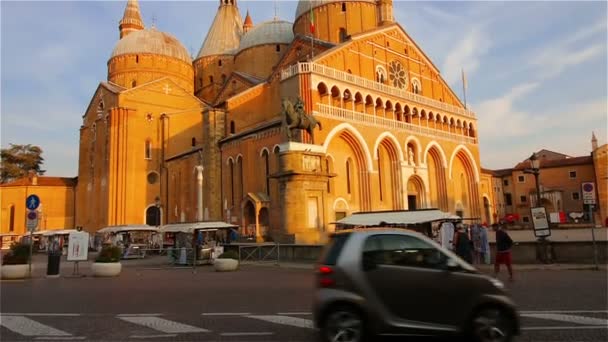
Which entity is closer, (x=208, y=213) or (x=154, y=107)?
(x=208, y=213)

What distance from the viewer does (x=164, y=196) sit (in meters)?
44.8

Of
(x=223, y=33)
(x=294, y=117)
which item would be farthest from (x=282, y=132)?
(x=223, y=33)

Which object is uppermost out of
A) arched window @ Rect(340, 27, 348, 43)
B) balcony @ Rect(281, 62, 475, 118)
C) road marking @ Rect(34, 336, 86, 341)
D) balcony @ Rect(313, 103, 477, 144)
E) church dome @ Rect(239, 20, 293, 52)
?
church dome @ Rect(239, 20, 293, 52)

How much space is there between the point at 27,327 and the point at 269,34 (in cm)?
4202

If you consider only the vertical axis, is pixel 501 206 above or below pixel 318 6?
below

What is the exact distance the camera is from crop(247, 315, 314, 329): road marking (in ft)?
23.0

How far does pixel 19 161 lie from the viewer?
59969 mm

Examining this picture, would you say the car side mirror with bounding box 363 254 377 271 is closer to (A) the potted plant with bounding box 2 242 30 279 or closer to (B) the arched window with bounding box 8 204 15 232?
(A) the potted plant with bounding box 2 242 30 279

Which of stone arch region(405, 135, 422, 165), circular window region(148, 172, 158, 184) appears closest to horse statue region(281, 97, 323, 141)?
stone arch region(405, 135, 422, 165)

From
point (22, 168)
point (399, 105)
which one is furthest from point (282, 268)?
point (22, 168)

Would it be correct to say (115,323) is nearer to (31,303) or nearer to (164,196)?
(31,303)

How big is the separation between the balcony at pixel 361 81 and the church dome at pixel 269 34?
14378 millimetres

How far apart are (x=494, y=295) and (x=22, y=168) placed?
6673cm

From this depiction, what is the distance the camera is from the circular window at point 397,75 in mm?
38450
